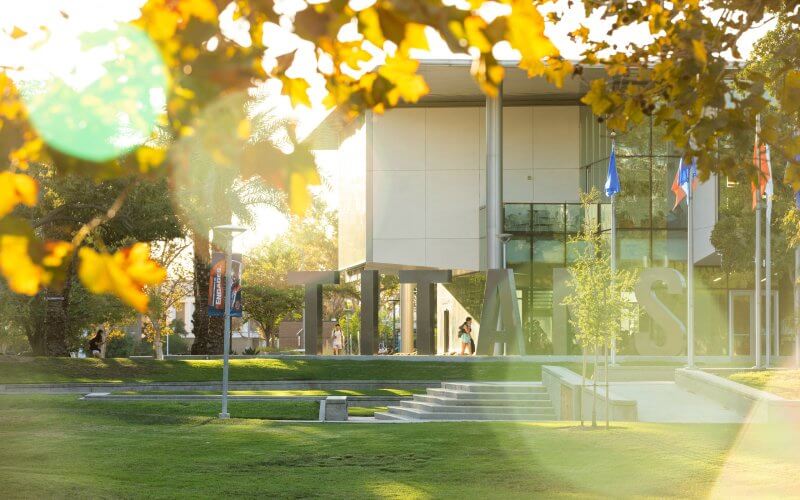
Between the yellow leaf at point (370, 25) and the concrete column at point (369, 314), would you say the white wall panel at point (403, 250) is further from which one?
the yellow leaf at point (370, 25)

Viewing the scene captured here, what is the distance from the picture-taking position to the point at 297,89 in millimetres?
3932

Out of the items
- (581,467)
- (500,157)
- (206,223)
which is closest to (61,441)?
(581,467)

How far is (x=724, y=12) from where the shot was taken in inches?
314

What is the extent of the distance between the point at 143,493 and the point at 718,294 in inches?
1619

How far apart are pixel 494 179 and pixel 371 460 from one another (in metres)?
31.2

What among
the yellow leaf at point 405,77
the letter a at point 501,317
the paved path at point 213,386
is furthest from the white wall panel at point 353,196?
the yellow leaf at point 405,77

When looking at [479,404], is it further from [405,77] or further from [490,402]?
[405,77]

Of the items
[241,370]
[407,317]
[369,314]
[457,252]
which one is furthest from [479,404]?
[407,317]

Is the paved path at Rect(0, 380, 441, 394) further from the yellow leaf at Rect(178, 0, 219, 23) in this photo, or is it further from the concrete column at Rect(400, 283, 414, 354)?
the concrete column at Rect(400, 283, 414, 354)

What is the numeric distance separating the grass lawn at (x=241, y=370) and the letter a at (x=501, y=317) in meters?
3.43

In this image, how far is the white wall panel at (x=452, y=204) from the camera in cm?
→ 5116

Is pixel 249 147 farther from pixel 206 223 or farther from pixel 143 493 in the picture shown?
pixel 206 223

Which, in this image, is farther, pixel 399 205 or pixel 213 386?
pixel 399 205

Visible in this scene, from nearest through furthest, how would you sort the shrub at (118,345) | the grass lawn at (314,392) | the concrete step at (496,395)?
the concrete step at (496,395), the grass lawn at (314,392), the shrub at (118,345)
